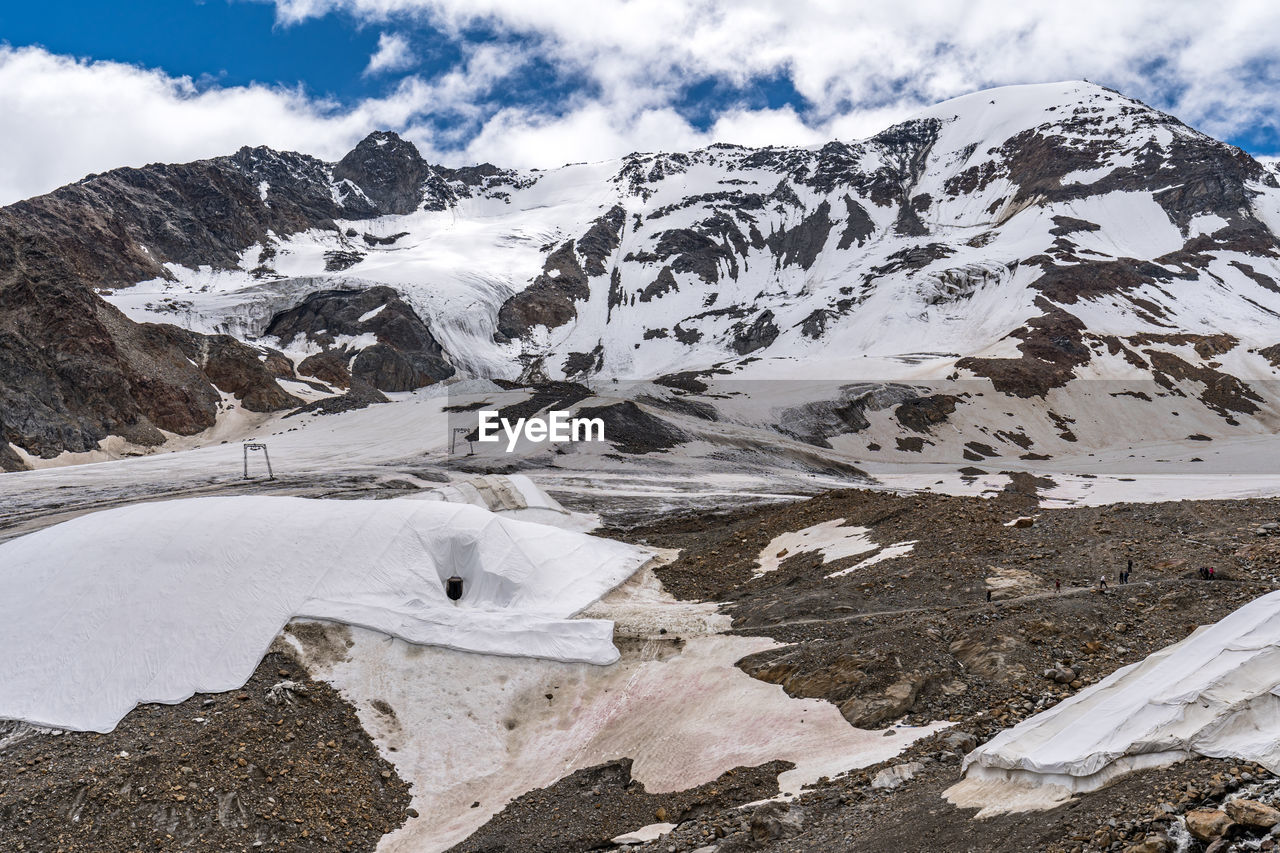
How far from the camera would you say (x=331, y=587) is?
17.1m

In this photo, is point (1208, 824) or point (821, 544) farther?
point (821, 544)

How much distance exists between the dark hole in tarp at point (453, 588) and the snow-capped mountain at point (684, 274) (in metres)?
57.4

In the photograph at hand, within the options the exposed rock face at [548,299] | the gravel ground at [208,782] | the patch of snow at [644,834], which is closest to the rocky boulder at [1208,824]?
the patch of snow at [644,834]

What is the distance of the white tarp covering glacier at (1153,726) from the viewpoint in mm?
6656

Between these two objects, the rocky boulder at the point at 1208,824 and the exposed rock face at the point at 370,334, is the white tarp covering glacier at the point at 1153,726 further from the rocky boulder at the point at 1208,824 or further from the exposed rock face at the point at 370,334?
the exposed rock face at the point at 370,334

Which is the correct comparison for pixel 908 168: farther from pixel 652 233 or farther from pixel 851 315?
pixel 851 315

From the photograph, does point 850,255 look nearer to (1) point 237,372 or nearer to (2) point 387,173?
(1) point 237,372

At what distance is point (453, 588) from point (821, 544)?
1181cm

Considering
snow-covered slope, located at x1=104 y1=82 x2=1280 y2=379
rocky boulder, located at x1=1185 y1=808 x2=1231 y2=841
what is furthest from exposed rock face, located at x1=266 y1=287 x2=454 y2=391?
rocky boulder, located at x1=1185 y1=808 x2=1231 y2=841

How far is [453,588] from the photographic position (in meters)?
20.2

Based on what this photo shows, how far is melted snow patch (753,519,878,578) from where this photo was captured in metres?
22.5

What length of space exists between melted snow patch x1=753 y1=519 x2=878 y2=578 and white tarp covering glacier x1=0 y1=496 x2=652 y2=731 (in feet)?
20.8

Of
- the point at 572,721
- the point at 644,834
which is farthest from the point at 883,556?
the point at 644,834

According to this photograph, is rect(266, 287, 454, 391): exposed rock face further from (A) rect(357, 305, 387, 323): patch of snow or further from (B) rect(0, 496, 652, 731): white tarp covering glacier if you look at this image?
(B) rect(0, 496, 652, 731): white tarp covering glacier
